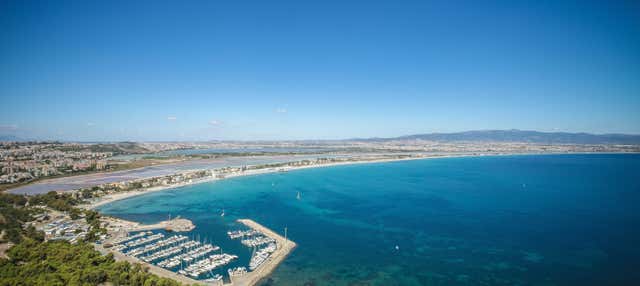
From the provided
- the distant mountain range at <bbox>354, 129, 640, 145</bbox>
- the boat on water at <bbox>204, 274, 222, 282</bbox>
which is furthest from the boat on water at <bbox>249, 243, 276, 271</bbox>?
the distant mountain range at <bbox>354, 129, 640, 145</bbox>

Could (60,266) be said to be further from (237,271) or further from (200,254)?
(237,271)

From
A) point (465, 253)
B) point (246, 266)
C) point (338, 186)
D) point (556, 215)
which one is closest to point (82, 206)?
point (246, 266)

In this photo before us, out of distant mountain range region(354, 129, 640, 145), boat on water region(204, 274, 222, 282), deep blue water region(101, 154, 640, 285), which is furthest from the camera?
distant mountain range region(354, 129, 640, 145)

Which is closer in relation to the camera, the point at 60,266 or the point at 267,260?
the point at 60,266

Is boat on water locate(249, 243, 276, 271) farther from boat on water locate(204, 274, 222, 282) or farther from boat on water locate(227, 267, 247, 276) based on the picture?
boat on water locate(204, 274, 222, 282)

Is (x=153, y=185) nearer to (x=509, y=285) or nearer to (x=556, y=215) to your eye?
(x=509, y=285)

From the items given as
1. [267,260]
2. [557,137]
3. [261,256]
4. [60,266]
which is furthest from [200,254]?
[557,137]
